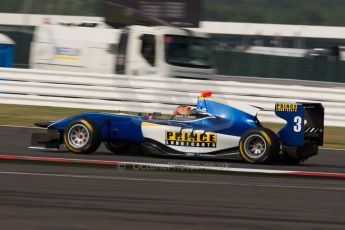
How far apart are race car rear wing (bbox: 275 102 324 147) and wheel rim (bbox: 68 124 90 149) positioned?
2.61 meters

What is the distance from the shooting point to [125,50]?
20.8 meters

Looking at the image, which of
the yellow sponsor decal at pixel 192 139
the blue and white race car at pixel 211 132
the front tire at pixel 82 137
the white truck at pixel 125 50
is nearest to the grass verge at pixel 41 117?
the white truck at pixel 125 50

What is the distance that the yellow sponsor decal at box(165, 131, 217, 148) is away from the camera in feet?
31.8

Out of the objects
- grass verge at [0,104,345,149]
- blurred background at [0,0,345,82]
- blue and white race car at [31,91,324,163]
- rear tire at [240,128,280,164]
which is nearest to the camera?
rear tire at [240,128,280,164]

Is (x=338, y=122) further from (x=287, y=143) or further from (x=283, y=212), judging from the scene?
(x=283, y=212)

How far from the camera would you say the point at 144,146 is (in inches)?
390

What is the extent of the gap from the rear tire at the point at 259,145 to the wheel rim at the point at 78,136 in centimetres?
214

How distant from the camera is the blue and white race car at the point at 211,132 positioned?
9.55 meters

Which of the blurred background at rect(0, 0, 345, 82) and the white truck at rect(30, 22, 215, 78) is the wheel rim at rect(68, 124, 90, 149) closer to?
the white truck at rect(30, 22, 215, 78)

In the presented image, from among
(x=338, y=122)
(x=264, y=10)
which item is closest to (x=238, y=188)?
(x=338, y=122)

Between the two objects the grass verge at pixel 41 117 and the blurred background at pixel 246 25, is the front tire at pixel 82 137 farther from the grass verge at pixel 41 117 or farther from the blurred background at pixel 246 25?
the blurred background at pixel 246 25

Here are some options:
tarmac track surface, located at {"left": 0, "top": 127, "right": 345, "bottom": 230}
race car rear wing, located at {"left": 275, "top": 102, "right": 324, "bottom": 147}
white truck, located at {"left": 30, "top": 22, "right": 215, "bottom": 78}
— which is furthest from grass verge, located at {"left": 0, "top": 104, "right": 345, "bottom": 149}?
tarmac track surface, located at {"left": 0, "top": 127, "right": 345, "bottom": 230}

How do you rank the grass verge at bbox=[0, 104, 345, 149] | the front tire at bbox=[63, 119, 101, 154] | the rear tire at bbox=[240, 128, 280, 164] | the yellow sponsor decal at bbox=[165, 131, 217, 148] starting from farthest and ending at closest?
the grass verge at bbox=[0, 104, 345, 149]
the front tire at bbox=[63, 119, 101, 154]
the yellow sponsor decal at bbox=[165, 131, 217, 148]
the rear tire at bbox=[240, 128, 280, 164]

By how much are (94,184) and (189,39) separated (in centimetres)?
1345
